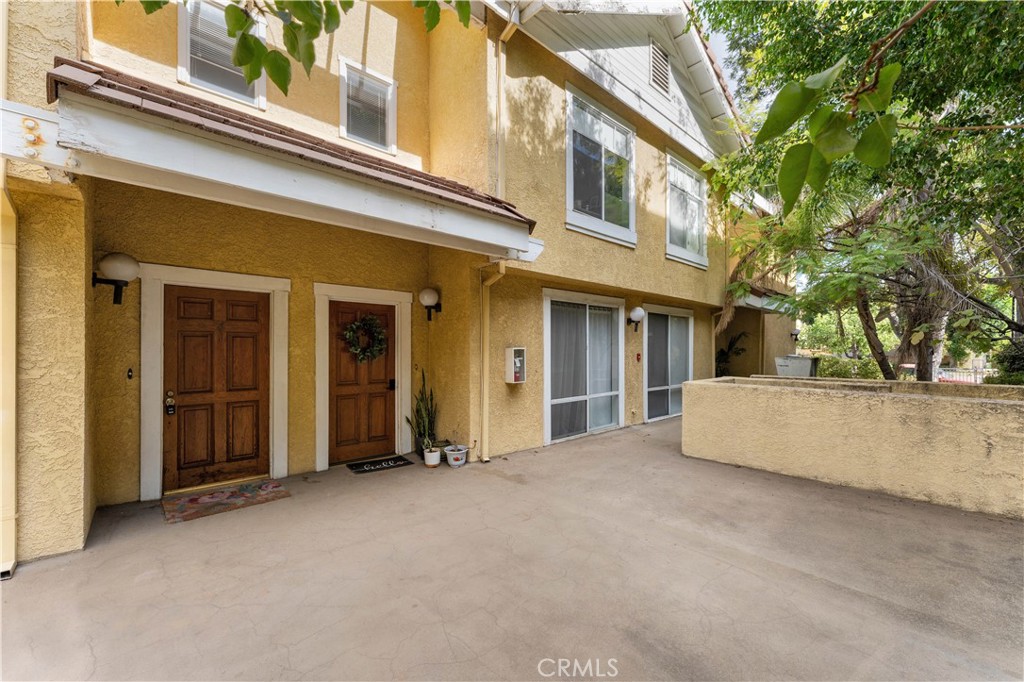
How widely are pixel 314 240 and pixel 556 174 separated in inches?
152

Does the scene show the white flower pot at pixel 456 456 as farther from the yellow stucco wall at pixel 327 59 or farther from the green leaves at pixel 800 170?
the green leaves at pixel 800 170

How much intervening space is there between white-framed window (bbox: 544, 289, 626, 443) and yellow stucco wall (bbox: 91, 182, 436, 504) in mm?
1990

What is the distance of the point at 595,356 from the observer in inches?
325

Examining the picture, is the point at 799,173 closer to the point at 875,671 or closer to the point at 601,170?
the point at 875,671

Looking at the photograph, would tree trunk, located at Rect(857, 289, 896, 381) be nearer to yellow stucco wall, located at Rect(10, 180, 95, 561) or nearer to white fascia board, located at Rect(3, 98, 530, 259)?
white fascia board, located at Rect(3, 98, 530, 259)

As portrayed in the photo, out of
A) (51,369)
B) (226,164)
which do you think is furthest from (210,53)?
(51,369)

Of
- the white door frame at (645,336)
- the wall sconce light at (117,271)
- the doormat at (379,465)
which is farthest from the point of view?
the white door frame at (645,336)

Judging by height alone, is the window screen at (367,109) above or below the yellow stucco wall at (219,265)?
above

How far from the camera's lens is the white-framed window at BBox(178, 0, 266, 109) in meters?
5.14

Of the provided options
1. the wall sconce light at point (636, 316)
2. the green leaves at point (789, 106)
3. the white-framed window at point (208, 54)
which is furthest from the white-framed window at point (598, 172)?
the green leaves at point (789, 106)

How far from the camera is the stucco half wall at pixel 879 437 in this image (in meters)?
4.56

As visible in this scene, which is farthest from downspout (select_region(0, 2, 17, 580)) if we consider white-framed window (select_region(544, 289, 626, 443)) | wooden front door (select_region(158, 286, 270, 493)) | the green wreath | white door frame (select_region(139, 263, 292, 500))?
white-framed window (select_region(544, 289, 626, 443))

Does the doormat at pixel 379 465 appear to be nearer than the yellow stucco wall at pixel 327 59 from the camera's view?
No

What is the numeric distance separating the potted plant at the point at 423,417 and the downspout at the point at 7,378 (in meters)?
4.14
